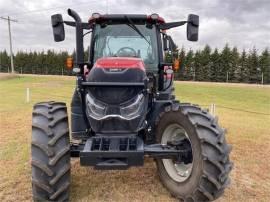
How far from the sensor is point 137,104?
4.56 m

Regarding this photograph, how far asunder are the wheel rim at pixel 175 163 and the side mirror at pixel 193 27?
5.14 feet

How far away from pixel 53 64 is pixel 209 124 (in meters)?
74.0

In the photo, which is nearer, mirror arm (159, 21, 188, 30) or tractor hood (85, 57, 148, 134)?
tractor hood (85, 57, 148, 134)

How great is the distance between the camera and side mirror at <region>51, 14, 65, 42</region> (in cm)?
497

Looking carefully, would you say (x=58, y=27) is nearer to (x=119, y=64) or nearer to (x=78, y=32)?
(x=78, y=32)

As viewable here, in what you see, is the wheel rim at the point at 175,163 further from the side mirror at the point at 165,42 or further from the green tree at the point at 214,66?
the green tree at the point at 214,66

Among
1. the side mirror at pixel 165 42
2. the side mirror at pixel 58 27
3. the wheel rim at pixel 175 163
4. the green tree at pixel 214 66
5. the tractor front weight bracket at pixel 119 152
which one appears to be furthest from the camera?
the green tree at pixel 214 66

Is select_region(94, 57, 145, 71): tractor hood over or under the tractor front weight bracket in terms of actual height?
over

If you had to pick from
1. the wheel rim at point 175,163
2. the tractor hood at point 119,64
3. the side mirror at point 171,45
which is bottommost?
the wheel rim at point 175,163

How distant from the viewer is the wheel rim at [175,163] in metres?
4.64

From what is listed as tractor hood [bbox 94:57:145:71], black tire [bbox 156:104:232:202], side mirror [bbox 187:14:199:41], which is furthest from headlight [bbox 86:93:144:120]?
side mirror [bbox 187:14:199:41]

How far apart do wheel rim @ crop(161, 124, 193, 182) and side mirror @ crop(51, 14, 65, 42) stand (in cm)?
203

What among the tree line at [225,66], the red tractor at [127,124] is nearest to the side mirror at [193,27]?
the red tractor at [127,124]

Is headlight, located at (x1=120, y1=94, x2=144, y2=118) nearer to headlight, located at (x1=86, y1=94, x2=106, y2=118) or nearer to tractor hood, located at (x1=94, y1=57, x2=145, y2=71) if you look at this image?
headlight, located at (x1=86, y1=94, x2=106, y2=118)
